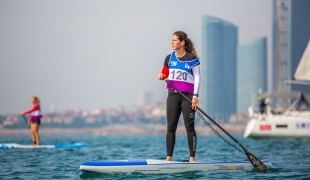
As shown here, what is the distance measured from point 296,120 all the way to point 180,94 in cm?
3510

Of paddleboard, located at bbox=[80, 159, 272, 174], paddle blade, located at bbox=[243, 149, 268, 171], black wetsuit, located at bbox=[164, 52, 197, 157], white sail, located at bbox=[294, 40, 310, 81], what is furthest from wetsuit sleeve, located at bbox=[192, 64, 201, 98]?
white sail, located at bbox=[294, 40, 310, 81]

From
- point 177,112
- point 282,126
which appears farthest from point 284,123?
point 177,112

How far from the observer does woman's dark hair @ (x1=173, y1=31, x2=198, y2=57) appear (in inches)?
493

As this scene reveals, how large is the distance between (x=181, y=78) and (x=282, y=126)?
3482cm

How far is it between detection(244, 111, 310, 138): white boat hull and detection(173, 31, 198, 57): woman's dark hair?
1357 inches

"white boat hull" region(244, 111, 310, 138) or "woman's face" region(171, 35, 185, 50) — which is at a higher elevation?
"woman's face" region(171, 35, 185, 50)

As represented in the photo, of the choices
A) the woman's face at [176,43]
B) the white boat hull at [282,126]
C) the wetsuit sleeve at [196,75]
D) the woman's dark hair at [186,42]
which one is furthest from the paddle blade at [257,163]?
the white boat hull at [282,126]

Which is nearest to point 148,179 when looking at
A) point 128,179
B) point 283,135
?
point 128,179

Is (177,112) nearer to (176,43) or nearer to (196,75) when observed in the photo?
(196,75)

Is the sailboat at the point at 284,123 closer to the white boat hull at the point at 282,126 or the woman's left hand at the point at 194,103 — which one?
the white boat hull at the point at 282,126

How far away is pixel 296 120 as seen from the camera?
152 ft

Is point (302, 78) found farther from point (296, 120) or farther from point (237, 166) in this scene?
point (237, 166)

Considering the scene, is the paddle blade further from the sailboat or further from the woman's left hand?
the sailboat

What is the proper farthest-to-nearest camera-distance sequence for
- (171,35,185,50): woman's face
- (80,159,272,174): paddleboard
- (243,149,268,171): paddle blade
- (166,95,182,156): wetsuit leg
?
(243,149,268,171): paddle blade → (166,95,182,156): wetsuit leg → (171,35,185,50): woman's face → (80,159,272,174): paddleboard
